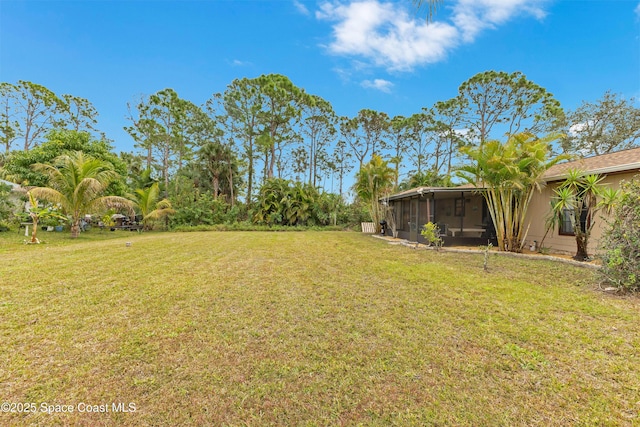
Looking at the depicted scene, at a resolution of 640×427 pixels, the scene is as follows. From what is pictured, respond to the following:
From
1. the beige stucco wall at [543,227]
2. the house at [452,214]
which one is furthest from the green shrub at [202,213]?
the beige stucco wall at [543,227]

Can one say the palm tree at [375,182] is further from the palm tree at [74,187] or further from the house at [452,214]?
the palm tree at [74,187]

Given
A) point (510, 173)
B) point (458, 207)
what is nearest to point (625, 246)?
point (510, 173)

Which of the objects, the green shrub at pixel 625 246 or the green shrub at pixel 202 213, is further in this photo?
the green shrub at pixel 202 213

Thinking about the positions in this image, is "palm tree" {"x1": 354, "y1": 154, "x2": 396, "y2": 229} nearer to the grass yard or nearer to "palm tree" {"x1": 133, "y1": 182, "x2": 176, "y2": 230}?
the grass yard

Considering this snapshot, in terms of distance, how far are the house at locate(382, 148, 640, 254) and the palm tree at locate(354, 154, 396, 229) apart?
1.19m

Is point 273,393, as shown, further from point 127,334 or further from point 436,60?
point 436,60

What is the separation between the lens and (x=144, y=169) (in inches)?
805

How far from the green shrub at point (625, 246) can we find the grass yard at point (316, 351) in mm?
373

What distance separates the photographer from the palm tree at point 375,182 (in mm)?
12929

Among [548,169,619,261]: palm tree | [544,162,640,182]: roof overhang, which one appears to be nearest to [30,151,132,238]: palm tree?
[548,169,619,261]: palm tree

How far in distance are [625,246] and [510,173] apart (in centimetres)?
343

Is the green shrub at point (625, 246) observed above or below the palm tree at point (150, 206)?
below

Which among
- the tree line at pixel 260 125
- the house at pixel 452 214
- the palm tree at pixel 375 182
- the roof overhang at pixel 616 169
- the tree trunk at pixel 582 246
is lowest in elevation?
the tree trunk at pixel 582 246

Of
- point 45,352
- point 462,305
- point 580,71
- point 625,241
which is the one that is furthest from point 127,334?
point 580,71
